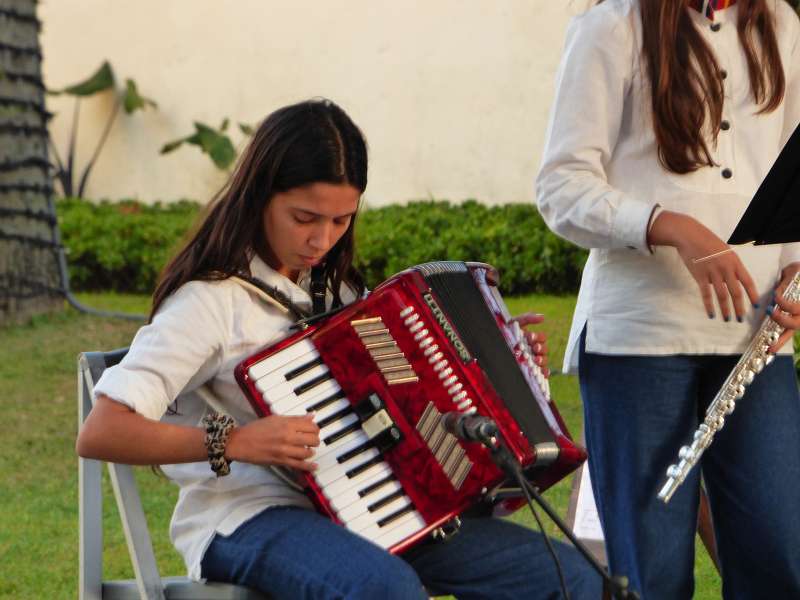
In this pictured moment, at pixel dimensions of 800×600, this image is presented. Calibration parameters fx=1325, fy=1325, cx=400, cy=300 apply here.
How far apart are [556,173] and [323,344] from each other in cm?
55

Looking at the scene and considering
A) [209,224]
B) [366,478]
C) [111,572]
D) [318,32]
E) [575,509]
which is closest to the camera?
[366,478]

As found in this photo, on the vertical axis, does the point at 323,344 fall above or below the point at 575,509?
above

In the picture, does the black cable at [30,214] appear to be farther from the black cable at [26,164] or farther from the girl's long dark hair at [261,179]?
the girl's long dark hair at [261,179]

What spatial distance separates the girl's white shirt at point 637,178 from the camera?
2473 mm

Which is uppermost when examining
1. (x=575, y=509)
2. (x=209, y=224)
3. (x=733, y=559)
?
(x=209, y=224)

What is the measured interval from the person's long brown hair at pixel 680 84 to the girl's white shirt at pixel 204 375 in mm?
808

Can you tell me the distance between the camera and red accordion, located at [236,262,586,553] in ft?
7.76

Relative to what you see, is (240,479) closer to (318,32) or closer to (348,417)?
(348,417)

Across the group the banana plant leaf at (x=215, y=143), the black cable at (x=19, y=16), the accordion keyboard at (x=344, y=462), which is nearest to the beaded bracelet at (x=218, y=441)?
the accordion keyboard at (x=344, y=462)

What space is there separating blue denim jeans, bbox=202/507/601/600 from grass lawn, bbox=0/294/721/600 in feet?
5.73

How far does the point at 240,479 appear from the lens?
250 cm

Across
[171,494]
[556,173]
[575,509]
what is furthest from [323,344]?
[171,494]

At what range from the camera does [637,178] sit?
2.51 m

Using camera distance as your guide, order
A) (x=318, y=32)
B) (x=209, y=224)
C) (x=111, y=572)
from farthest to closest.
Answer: (x=318, y=32) → (x=111, y=572) → (x=209, y=224)
